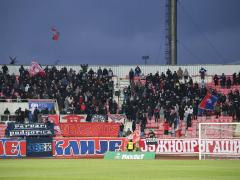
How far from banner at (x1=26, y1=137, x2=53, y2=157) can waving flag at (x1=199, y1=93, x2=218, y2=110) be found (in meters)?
13.8

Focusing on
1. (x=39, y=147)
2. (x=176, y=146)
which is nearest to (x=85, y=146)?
(x=39, y=147)

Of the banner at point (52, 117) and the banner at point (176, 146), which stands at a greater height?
the banner at point (52, 117)

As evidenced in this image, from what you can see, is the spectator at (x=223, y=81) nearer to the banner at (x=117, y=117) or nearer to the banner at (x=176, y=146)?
the banner at (x=117, y=117)

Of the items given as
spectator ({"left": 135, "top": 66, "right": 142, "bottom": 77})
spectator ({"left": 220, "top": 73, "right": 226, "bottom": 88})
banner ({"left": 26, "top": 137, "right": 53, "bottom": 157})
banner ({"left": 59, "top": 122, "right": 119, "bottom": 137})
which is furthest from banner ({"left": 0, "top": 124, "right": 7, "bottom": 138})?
spectator ({"left": 220, "top": 73, "right": 226, "bottom": 88})

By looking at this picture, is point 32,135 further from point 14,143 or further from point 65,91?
point 65,91

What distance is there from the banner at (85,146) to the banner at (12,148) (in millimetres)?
2423

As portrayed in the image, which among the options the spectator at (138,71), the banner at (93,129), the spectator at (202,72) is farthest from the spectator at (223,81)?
the banner at (93,129)

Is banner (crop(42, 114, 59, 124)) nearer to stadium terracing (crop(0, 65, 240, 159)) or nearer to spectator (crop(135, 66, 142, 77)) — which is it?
stadium terracing (crop(0, 65, 240, 159))

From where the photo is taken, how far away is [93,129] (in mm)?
46156

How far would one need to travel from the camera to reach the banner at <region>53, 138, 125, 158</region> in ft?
144

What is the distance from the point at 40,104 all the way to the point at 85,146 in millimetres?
8559

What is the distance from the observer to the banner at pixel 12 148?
43062 millimetres

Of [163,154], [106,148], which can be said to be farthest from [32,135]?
[163,154]

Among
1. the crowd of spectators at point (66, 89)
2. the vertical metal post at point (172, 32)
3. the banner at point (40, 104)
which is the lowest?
the banner at point (40, 104)
